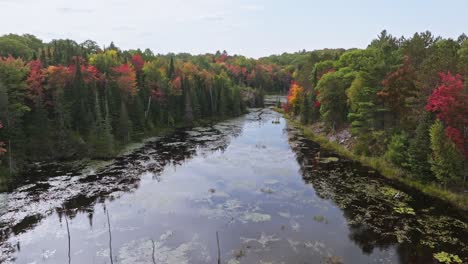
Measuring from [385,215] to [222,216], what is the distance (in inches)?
569

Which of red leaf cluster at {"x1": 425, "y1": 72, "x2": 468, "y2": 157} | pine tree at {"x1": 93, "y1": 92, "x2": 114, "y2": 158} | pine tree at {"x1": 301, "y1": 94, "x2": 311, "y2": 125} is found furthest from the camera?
pine tree at {"x1": 301, "y1": 94, "x2": 311, "y2": 125}

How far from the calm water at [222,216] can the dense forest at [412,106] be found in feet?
12.7

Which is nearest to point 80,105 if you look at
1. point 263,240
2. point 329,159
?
point 329,159

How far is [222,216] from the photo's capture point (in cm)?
3170

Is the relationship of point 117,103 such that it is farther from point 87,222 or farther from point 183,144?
point 87,222

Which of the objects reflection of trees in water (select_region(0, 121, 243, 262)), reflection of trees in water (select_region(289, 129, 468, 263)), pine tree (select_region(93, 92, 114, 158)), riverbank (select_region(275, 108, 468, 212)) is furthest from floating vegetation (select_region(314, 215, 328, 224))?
pine tree (select_region(93, 92, 114, 158))

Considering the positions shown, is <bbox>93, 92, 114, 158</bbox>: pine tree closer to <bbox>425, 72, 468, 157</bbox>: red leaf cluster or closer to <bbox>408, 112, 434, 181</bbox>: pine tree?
<bbox>408, 112, 434, 181</bbox>: pine tree

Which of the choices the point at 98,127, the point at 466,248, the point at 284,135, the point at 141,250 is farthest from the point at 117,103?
the point at 466,248

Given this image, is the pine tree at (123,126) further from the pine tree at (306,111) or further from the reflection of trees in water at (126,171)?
the pine tree at (306,111)

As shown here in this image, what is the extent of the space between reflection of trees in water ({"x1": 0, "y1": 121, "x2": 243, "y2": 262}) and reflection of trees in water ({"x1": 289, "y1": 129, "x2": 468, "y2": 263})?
1987 cm

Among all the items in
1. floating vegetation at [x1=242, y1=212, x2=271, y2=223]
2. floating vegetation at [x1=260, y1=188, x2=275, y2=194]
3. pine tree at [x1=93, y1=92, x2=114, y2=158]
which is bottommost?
floating vegetation at [x1=242, y1=212, x2=271, y2=223]

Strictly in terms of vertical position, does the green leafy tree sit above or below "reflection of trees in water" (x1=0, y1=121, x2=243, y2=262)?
above

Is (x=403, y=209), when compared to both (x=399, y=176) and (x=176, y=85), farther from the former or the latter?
(x=176, y=85)

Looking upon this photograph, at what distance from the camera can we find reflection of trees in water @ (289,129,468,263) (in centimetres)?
2619
